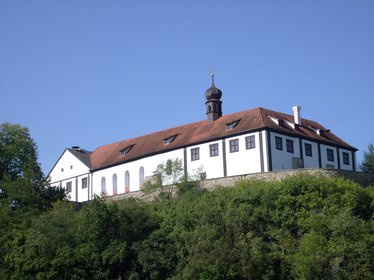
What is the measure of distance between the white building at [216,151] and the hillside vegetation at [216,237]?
25.0ft

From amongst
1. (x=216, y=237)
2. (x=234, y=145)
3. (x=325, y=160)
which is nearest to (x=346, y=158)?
(x=325, y=160)

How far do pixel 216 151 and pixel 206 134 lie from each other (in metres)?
2.48

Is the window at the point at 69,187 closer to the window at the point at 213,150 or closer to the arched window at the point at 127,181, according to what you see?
the arched window at the point at 127,181

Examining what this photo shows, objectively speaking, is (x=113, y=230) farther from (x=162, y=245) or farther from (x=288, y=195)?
(x=288, y=195)

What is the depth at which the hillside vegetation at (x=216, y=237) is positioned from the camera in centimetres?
3878

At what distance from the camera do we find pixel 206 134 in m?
56.2

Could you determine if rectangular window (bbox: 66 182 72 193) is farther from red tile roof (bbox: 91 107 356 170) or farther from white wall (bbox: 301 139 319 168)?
white wall (bbox: 301 139 319 168)

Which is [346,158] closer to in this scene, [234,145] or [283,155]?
[283,155]

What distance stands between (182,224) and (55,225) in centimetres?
841

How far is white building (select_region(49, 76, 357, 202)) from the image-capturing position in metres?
52.5

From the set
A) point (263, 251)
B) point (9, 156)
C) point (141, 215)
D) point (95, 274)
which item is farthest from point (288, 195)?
point (9, 156)

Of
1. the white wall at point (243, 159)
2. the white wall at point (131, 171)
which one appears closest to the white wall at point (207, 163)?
the white wall at point (243, 159)

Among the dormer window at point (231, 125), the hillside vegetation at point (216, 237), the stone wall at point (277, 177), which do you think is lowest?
the hillside vegetation at point (216, 237)

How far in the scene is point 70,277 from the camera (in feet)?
139
